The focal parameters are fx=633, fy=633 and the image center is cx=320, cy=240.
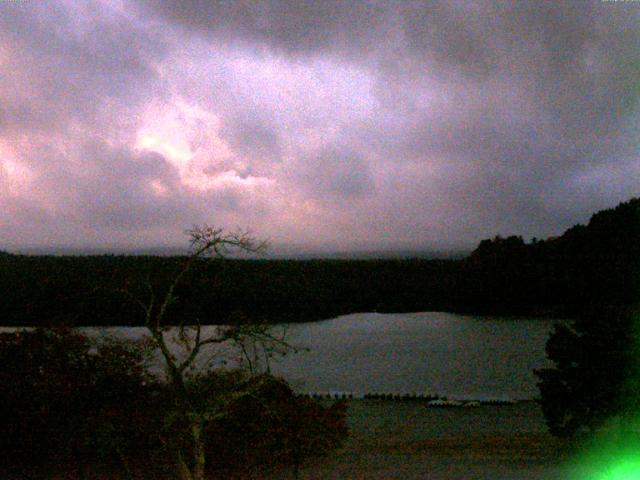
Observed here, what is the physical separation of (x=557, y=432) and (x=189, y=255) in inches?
345

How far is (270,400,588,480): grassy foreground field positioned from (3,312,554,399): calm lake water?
9.20 feet

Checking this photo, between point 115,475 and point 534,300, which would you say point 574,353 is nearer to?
point 115,475

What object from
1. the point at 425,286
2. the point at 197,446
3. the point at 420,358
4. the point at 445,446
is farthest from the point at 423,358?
the point at 425,286

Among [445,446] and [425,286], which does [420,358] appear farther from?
[425,286]

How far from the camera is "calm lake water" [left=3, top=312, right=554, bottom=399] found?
83.0ft

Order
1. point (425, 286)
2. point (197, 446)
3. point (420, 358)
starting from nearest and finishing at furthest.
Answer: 1. point (197, 446)
2. point (420, 358)
3. point (425, 286)

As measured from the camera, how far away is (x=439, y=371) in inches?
1125

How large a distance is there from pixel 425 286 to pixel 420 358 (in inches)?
1429

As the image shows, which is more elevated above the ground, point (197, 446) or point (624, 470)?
point (197, 446)

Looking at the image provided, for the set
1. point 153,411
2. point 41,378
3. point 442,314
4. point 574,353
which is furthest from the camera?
point 442,314

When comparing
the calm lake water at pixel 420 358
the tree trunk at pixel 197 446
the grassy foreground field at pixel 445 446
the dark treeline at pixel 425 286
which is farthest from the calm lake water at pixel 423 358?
the tree trunk at pixel 197 446

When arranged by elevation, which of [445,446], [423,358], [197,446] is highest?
[197,446]

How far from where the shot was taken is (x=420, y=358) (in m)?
32.1

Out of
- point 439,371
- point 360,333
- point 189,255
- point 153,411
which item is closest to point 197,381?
point 153,411
